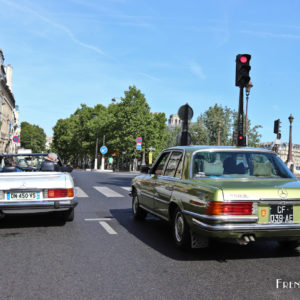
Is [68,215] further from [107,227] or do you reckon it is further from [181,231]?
[181,231]

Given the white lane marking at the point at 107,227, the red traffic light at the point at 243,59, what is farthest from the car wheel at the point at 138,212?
the red traffic light at the point at 243,59

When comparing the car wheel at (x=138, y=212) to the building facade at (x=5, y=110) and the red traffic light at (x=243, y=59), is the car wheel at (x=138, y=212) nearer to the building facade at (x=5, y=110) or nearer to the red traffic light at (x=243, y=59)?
the red traffic light at (x=243, y=59)

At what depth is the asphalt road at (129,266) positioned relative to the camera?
3.97 meters

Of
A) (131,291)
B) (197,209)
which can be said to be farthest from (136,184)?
(131,291)

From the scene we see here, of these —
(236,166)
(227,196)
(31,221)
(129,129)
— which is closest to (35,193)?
(31,221)

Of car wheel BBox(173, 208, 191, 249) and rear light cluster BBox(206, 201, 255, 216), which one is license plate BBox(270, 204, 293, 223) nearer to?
rear light cluster BBox(206, 201, 255, 216)

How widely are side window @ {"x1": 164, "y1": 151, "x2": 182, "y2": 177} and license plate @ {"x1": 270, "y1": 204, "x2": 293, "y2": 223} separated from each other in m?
1.68

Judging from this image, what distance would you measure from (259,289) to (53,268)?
2295 millimetres

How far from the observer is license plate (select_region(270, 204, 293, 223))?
16.3 ft

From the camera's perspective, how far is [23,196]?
7.22m

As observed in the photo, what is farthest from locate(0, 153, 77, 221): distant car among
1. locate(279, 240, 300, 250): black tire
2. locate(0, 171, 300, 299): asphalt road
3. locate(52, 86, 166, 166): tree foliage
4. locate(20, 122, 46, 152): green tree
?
locate(20, 122, 46, 152): green tree

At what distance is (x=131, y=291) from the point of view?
3.97m

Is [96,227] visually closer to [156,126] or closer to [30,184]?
[30,184]

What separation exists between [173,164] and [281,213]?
212 cm
